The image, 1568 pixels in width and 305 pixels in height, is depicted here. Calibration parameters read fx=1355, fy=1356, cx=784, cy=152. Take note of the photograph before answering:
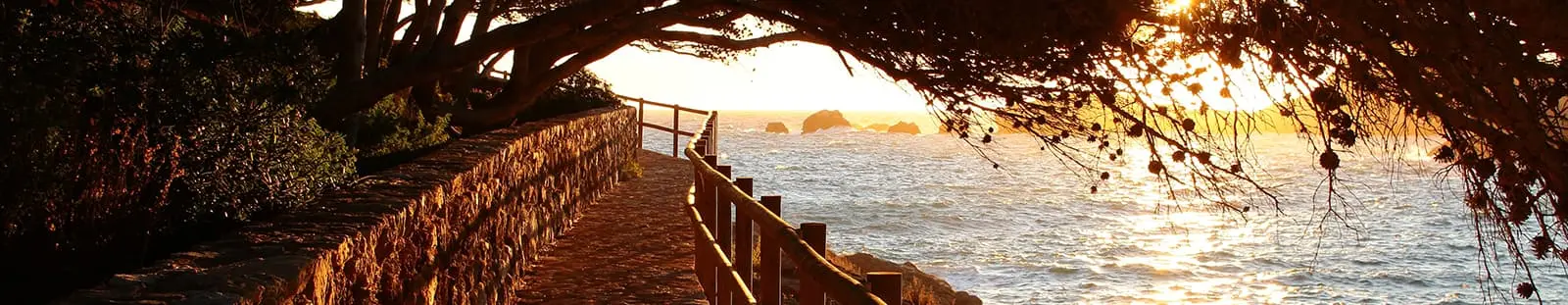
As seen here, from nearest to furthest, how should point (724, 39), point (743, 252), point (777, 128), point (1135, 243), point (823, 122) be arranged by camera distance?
point (743, 252) → point (724, 39) → point (1135, 243) → point (777, 128) → point (823, 122)

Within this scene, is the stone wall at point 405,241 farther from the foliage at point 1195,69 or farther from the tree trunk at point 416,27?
the tree trunk at point 416,27

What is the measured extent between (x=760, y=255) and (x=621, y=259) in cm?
408

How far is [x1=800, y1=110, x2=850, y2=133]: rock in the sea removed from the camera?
132125 mm

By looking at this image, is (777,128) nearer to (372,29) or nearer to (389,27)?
(389,27)

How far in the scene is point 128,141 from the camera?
4023 mm

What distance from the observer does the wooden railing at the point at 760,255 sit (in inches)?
134

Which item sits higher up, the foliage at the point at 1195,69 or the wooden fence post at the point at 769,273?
the foliage at the point at 1195,69

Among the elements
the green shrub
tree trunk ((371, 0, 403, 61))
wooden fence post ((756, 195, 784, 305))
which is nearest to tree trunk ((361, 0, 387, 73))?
tree trunk ((371, 0, 403, 61))

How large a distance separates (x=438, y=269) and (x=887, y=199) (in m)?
33.3

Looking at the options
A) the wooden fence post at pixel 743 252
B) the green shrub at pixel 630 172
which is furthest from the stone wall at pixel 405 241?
the green shrub at pixel 630 172

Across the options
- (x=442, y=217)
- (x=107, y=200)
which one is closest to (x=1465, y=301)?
(x=442, y=217)

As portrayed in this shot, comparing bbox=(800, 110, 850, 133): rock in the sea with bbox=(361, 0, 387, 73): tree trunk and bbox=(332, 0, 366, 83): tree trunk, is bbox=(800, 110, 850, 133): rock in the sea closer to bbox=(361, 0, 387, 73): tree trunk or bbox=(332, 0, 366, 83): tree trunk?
bbox=(361, 0, 387, 73): tree trunk

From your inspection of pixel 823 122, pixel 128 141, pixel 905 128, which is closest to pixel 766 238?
pixel 128 141

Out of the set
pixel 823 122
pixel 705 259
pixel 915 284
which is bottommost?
pixel 915 284
